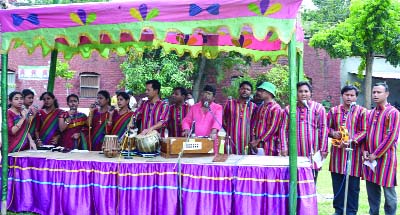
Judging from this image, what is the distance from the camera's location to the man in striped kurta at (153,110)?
613cm

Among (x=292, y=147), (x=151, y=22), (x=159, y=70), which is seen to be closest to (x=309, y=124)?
(x=292, y=147)

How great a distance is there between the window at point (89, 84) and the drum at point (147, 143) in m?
13.8

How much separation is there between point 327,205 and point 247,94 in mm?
1861

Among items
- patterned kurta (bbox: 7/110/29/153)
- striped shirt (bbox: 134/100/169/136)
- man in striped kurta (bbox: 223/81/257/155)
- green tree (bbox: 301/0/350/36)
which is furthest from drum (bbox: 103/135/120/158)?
green tree (bbox: 301/0/350/36)

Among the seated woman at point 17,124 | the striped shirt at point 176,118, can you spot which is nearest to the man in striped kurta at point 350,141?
the striped shirt at point 176,118

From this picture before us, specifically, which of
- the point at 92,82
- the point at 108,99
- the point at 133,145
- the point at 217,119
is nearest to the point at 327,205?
the point at 217,119

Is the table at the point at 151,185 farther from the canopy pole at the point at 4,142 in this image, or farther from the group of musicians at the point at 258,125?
the group of musicians at the point at 258,125

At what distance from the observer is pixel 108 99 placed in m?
6.74

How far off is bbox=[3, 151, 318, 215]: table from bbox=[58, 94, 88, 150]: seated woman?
1229 millimetres

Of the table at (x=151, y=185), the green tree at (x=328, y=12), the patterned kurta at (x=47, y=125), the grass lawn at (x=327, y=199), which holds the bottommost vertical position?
the grass lawn at (x=327, y=199)

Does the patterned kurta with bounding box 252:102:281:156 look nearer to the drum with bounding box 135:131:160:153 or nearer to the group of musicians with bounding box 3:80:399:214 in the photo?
the group of musicians with bounding box 3:80:399:214

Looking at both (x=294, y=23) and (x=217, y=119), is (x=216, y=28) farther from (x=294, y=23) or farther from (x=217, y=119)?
(x=217, y=119)

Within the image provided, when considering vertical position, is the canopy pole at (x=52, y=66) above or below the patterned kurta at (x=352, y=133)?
above

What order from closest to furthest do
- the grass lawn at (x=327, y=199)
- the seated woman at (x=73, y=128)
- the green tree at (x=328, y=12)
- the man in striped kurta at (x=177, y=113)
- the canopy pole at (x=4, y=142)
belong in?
the canopy pole at (x=4, y=142), the grass lawn at (x=327, y=199), the seated woman at (x=73, y=128), the man in striped kurta at (x=177, y=113), the green tree at (x=328, y=12)
